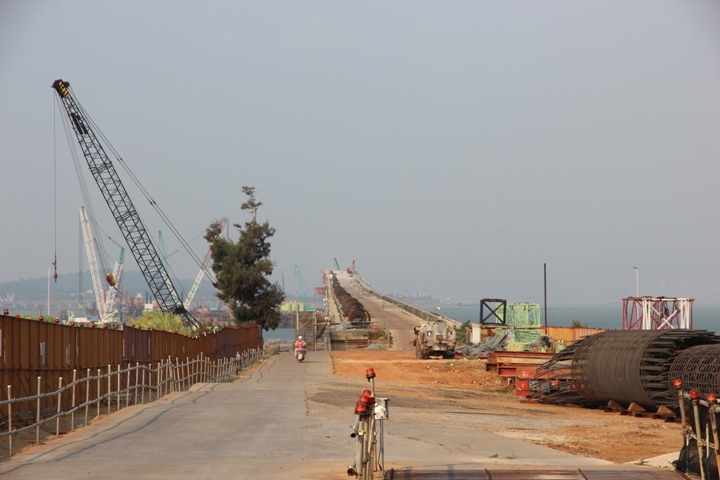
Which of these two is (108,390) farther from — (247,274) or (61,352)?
(247,274)

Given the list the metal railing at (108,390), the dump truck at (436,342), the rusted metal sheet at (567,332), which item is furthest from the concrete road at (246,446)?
the rusted metal sheet at (567,332)

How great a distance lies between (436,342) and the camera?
173 ft

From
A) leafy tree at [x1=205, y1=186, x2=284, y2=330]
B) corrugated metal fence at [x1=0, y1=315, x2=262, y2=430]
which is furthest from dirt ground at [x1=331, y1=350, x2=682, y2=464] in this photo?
leafy tree at [x1=205, y1=186, x2=284, y2=330]

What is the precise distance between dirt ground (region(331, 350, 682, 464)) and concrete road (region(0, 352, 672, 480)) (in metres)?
1.44

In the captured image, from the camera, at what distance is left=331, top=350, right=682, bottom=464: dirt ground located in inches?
724

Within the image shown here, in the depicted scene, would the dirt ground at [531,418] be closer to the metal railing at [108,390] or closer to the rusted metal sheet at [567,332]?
the metal railing at [108,390]

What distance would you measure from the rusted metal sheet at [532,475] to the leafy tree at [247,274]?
77803mm

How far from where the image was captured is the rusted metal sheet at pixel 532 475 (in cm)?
1202

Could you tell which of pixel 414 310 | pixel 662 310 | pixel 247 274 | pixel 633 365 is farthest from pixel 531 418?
pixel 414 310

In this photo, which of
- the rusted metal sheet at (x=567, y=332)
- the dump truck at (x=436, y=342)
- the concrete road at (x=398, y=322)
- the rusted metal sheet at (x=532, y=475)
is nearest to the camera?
the rusted metal sheet at (x=532, y=475)

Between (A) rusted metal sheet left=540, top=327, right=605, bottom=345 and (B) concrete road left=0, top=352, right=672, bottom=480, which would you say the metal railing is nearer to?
(B) concrete road left=0, top=352, right=672, bottom=480

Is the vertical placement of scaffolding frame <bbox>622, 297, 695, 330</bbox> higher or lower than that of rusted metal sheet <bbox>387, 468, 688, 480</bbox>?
higher

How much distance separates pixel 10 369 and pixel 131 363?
8.85 metres

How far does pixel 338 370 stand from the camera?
43.3m
